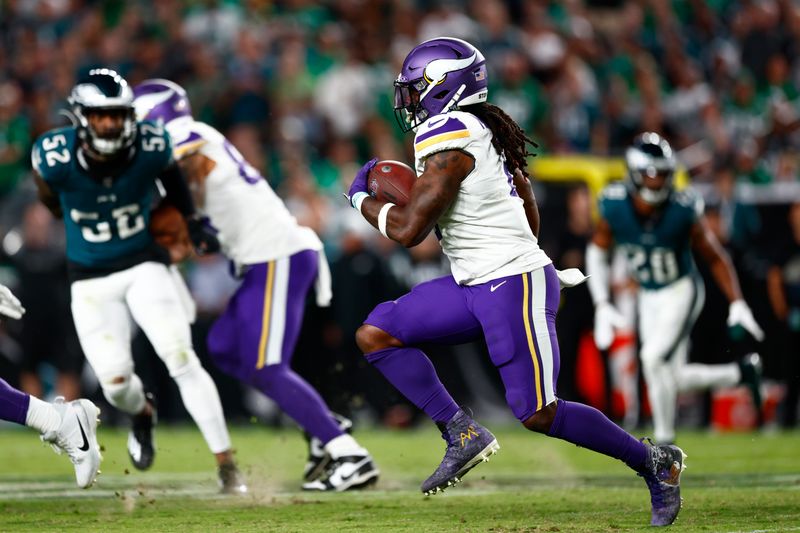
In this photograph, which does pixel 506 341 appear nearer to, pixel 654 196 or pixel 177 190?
pixel 177 190

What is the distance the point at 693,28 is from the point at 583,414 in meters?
9.69

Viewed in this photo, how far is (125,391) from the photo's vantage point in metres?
6.24

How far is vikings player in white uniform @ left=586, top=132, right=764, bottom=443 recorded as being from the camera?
7.87 metres

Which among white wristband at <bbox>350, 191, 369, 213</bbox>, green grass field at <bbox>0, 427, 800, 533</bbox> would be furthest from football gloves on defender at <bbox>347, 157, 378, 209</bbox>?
green grass field at <bbox>0, 427, 800, 533</bbox>

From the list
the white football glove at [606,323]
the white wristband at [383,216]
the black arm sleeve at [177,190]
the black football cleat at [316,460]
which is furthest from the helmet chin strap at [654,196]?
the white wristband at [383,216]

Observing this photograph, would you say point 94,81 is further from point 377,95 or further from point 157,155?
point 377,95

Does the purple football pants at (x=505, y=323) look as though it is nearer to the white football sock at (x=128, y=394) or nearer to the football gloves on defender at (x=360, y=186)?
the football gloves on defender at (x=360, y=186)

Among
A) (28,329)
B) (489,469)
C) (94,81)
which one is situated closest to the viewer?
(94,81)

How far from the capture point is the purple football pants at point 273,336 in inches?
252

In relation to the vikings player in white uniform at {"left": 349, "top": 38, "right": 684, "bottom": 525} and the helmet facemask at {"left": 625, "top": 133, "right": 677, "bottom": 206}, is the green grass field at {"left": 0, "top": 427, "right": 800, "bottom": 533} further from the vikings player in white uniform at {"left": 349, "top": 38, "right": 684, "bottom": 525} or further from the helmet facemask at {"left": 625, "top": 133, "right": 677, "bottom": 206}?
the helmet facemask at {"left": 625, "top": 133, "right": 677, "bottom": 206}

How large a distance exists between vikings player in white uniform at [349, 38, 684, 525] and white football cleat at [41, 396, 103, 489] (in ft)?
4.28

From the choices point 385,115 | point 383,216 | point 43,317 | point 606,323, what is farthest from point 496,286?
point 385,115

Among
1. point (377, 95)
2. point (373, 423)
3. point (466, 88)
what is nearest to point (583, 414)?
point (466, 88)

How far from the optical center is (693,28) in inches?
545
